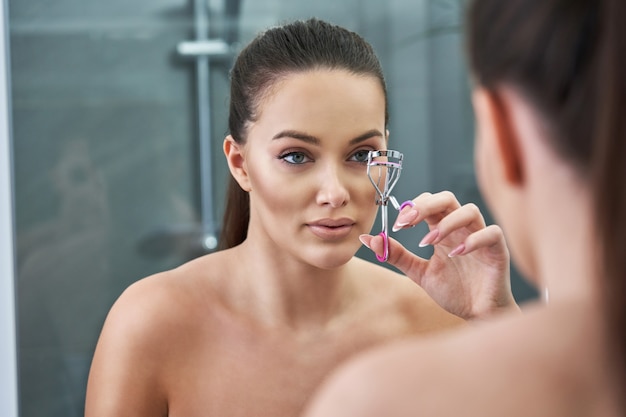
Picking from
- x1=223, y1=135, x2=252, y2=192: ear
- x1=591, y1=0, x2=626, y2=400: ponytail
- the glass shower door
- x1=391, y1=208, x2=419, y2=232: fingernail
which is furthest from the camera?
the glass shower door

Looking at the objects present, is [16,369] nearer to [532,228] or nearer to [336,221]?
[336,221]

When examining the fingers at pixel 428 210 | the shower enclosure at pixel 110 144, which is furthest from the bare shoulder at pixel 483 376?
the shower enclosure at pixel 110 144

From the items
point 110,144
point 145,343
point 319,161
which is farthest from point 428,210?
point 110,144

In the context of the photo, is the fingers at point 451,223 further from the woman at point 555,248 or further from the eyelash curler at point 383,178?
the woman at point 555,248

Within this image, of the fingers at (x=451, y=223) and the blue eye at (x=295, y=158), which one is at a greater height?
the blue eye at (x=295, y=158)

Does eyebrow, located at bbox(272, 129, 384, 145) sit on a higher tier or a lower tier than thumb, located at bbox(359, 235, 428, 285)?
higher

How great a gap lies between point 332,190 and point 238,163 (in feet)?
0.56

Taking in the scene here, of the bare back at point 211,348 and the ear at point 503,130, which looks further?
the bare back at point 211,348

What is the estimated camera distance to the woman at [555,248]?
437 mm

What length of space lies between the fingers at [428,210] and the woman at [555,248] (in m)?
0.47

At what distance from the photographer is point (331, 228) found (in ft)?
3.23

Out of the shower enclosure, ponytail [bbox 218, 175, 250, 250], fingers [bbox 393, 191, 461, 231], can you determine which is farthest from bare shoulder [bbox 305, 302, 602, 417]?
the shower enclosure

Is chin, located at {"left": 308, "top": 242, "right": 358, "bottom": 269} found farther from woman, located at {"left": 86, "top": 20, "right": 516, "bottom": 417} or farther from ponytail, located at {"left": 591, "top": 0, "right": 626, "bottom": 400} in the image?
ponytail, located at {"left": 591, "top": 0, "right": 626, "bottom": 400}

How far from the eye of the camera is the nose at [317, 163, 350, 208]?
3.17 feet
